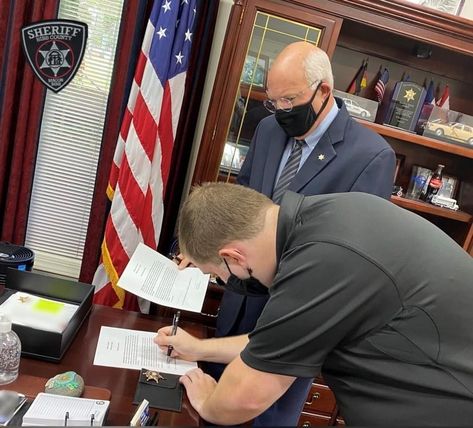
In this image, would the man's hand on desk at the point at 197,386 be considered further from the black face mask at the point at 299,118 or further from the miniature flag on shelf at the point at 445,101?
the miniature flag on shelf at the point at 445,101

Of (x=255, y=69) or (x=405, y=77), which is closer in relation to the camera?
(x=255, y=69)

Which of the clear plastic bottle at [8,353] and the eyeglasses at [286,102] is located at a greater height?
the eyeglasses at [286,102]

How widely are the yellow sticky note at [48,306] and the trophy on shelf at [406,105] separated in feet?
5.70

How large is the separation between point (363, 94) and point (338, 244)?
1767 millimetres

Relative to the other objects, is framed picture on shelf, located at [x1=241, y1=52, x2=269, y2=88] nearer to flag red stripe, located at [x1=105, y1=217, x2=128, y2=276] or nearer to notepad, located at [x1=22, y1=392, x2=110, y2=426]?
flag red stripe, located at [x1=105, y1=217, x2=128, y2=276]

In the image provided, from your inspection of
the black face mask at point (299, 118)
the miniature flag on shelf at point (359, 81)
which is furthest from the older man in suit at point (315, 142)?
the miniature flag on shelf at point (359, 81)

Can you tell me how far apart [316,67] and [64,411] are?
49.4 inches

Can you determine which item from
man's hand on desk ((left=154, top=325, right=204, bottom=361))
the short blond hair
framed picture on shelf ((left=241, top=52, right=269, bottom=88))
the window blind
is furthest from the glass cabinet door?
the short blond hair

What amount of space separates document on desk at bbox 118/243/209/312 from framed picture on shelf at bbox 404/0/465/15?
1.63 m

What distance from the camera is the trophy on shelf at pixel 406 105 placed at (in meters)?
2.24

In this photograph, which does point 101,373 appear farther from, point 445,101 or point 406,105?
point 445,101

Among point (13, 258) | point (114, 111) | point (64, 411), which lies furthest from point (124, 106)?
point (64, 411)

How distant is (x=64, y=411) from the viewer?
2.94 ft

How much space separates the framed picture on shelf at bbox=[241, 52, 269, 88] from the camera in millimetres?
2016
